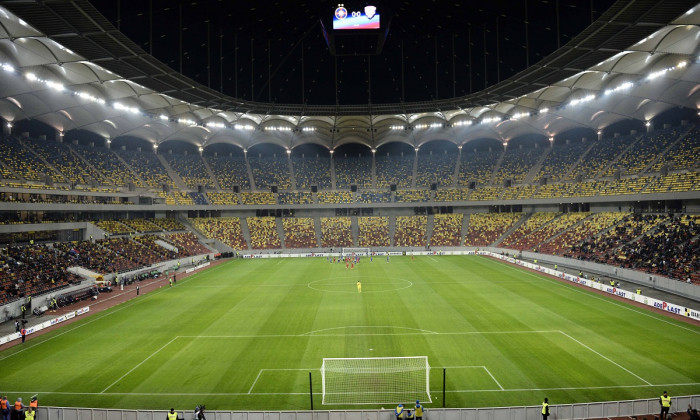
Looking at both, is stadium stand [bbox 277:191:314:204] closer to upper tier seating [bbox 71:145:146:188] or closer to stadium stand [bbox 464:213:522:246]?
upper tier seating [bbox 71:145:146:188]

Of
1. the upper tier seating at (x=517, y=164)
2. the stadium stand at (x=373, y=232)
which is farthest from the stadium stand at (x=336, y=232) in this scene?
the upper tier seating at (x=517, y=164)

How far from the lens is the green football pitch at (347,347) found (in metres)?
16.8

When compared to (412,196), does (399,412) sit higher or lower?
lower

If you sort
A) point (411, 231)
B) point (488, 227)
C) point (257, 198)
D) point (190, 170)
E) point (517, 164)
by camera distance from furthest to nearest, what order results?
point (190, 170)
point (257, 198)
point (517, 164)
point (411, 231)
point (488, 227)

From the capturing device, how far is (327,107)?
204 feet

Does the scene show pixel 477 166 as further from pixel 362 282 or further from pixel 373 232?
pixel 362 282

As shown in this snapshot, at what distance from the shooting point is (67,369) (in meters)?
19.8

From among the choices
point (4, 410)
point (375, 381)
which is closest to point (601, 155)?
point (375, 381)

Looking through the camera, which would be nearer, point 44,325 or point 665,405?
point 665,405

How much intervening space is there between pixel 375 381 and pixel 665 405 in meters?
10.2

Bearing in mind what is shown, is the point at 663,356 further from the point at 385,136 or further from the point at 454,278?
the point at 385,136

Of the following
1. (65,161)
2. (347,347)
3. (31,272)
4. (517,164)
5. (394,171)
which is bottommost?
(347,347)

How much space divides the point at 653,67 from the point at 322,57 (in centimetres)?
3575

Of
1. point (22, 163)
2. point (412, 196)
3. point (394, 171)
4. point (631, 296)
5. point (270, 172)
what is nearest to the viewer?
point (631, 296)
